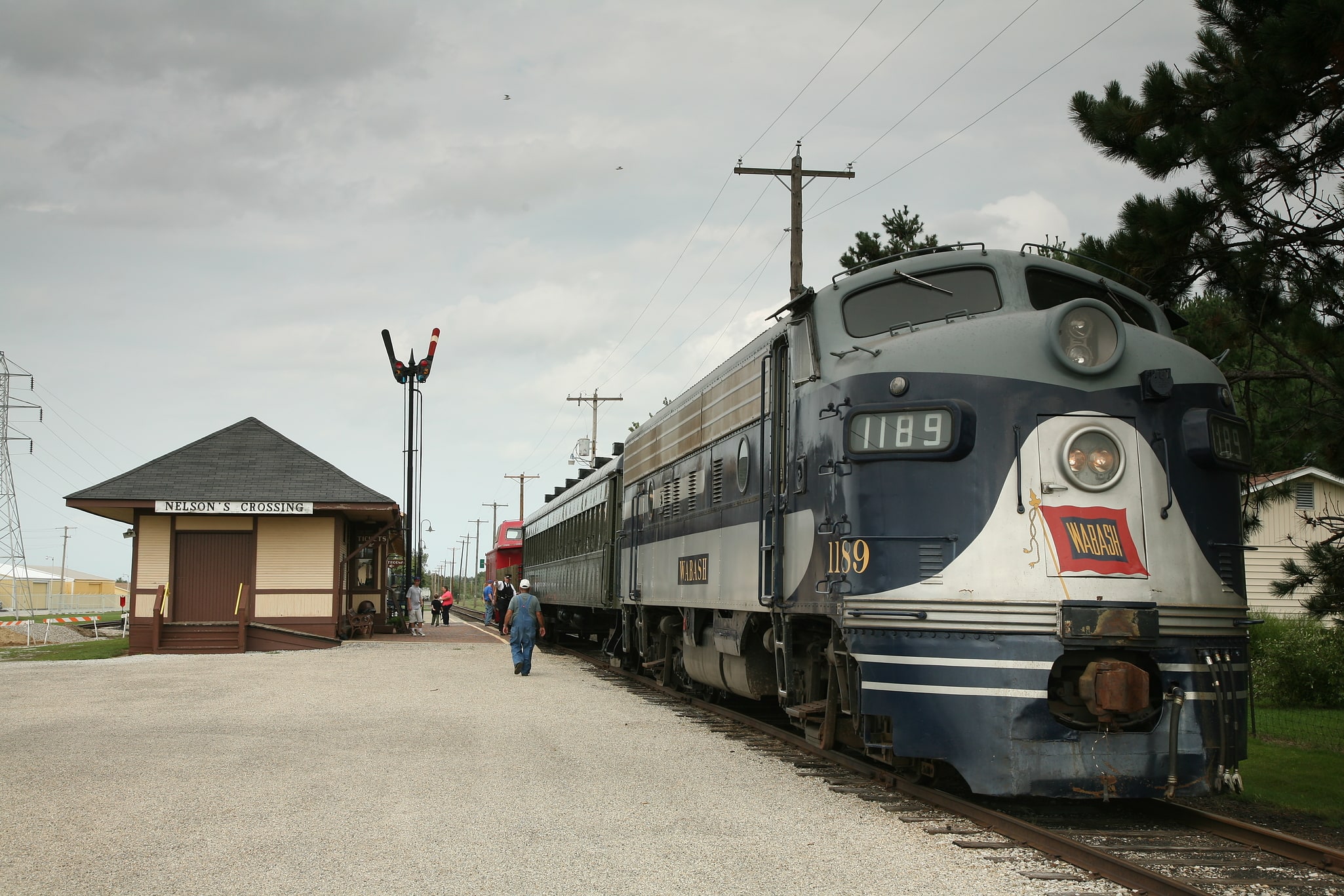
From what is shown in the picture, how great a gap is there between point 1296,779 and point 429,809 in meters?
7.17

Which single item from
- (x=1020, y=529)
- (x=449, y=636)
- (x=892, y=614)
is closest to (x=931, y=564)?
(x=892, y=614)

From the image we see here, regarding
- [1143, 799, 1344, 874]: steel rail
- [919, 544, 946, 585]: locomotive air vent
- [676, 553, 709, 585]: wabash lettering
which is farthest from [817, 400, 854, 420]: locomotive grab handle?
[676, 553, 709, 585]: wabash lettering

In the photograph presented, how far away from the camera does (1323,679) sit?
53.3ft

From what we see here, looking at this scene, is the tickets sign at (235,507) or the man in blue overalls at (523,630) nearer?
the man in blue overalls at (523,630)

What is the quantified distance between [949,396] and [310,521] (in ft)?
64.1

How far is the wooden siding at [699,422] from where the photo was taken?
10.4 metres

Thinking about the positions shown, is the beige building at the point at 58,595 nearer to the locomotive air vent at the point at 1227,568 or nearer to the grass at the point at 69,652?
the grass at the point at 69,652

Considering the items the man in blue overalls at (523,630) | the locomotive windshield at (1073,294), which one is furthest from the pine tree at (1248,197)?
the man in blue overalls at (523,630)

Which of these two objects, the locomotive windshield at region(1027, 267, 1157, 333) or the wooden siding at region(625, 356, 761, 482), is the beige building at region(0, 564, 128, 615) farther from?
the locomotive windshield at region(1027, 267, 1157, 333)

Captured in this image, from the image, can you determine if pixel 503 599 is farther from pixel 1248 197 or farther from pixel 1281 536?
pixel 1248 197

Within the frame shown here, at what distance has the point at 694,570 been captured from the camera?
11938mm

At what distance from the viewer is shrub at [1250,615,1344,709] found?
16062 millimetres

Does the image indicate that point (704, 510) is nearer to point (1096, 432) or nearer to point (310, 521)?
point (1096, 432)

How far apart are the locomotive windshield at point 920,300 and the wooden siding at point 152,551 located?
19.4 m
